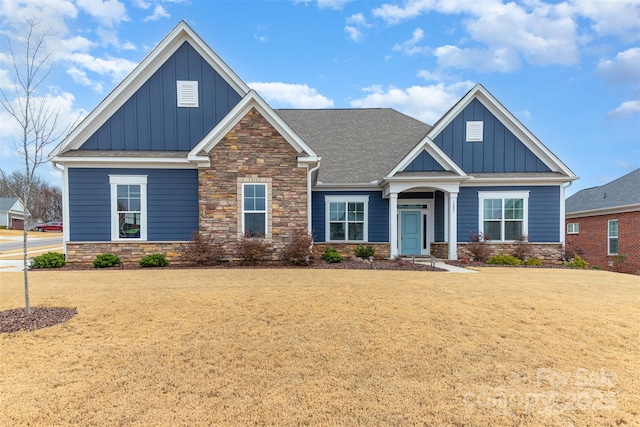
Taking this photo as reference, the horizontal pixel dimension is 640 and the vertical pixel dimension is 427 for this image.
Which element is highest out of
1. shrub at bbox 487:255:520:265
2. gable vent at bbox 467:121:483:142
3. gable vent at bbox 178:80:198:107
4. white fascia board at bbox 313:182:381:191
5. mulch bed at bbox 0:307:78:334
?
gable vent at bbox 178:80:198:107

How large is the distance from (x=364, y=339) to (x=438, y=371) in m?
1.09

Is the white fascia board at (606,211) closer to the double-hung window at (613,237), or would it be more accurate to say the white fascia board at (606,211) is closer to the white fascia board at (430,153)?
the double-hung window at (613,237)

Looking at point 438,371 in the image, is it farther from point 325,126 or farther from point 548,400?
point 325,126

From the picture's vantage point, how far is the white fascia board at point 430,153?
43.1 feet

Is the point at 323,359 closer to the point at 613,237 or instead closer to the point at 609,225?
the point at 613,237

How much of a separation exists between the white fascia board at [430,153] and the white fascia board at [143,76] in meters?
6.91

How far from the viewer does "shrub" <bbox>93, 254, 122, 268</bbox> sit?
36.3ft

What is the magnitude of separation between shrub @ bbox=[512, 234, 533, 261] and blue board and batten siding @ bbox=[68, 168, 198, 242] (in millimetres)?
13197

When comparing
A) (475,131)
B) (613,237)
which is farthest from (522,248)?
(613,237)

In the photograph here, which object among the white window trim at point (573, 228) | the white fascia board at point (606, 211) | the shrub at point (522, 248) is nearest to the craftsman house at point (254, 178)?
the shrub at point (522, 248)

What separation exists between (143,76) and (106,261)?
698 cm

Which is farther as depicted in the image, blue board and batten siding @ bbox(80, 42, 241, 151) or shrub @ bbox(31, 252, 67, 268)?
blue board and batten siding @ bbox(80, 42, 241, 151)

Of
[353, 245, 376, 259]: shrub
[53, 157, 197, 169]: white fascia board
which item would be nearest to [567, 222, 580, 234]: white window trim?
[353, 245, 376, 259]: shrub

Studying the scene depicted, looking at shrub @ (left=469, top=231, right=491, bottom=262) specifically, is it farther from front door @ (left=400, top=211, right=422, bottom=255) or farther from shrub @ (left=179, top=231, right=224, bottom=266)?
shrub @ (left=179, top=231, right=224, bottom=266)
